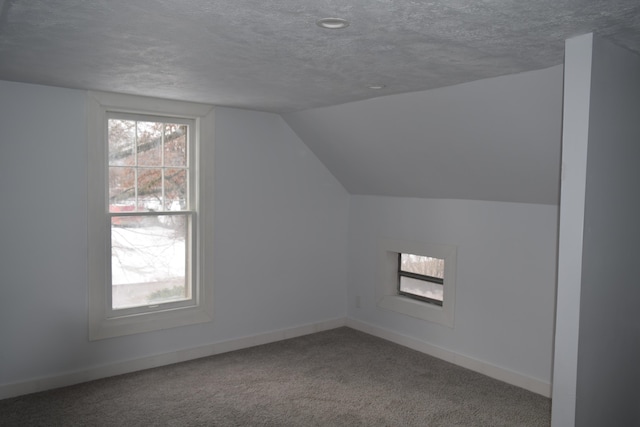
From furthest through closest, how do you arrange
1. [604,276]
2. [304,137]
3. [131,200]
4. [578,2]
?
1. [304,137]
2. [131,200]
3. [604,276]
4. [578,2]

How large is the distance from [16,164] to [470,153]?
3370 mm

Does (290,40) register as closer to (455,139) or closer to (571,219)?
(571,219)

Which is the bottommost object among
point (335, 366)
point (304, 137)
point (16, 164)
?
point (335, 366)

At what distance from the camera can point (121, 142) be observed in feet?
14.2

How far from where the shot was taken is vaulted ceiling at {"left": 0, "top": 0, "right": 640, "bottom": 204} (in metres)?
2.13

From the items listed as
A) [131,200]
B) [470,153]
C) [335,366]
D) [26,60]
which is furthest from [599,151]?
[131,200]

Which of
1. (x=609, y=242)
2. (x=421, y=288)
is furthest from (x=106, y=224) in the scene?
(x=609, y=242)

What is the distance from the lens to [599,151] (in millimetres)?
2498

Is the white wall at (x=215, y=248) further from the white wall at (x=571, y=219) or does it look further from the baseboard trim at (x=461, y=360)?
the white wall at (x=571, y=219)

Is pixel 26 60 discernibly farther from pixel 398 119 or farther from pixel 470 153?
pixel 470 153

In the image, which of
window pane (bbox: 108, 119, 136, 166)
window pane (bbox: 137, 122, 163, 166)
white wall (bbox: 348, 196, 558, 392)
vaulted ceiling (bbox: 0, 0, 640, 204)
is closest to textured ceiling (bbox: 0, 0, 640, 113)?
vaulted ceiling (bbox: 0, 0, 640, 204)

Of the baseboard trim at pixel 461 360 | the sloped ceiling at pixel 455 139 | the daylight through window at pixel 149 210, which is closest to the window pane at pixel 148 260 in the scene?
the daylight through window at pixel 149 210

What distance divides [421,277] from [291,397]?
188 cm

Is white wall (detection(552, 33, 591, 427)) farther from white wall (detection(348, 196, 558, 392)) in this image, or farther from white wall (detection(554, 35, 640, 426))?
white wall (detection(348, 196, 558, 392))
